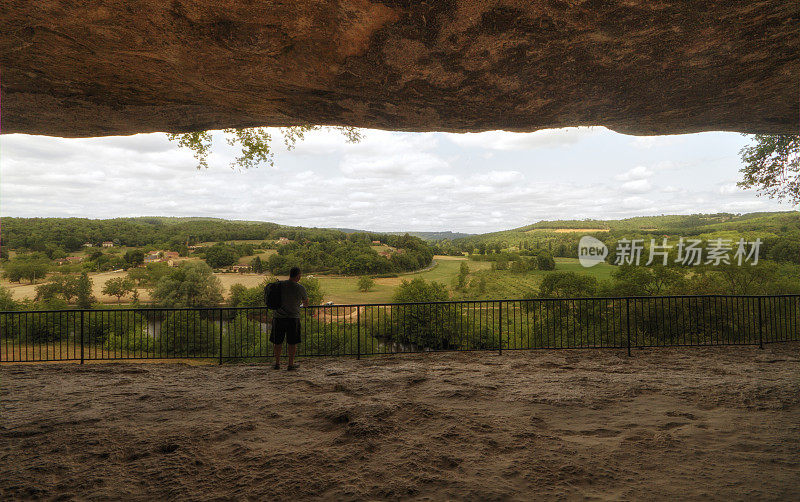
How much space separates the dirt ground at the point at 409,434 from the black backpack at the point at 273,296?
1.22 metres

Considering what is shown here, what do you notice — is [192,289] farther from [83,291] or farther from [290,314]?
[290,314]

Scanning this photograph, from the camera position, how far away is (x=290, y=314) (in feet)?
22.5

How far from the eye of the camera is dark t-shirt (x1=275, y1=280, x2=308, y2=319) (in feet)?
22.3

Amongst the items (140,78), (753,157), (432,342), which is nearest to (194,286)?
(432,342)

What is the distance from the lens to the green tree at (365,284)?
6822cm

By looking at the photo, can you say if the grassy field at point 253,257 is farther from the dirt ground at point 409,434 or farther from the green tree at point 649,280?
the dirt ground at point 409,434

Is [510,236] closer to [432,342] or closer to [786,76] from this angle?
[432,342]

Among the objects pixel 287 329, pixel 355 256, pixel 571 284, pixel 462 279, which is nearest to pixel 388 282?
pixel 355 256

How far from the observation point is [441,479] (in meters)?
3.15

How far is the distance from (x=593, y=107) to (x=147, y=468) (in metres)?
9.08

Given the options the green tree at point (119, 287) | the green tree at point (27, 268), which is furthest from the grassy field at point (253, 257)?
the green tree at point (27, 268)

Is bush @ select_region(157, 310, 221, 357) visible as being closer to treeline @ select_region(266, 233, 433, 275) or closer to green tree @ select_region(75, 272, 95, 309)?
Answer: treeline @ select_region(266, 233, 433, 275)

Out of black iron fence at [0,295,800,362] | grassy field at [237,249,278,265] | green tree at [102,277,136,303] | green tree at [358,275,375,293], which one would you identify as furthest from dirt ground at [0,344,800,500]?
green tree at [102,277,136,303]

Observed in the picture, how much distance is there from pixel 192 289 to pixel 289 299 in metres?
63.6
